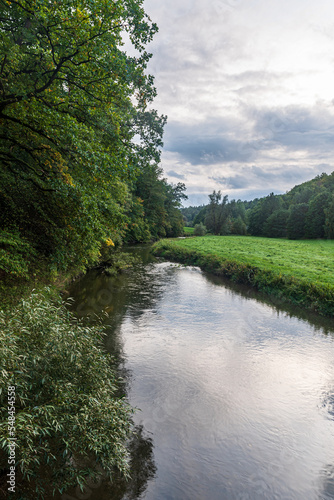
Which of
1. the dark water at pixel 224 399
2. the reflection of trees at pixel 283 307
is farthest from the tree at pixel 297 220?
the dark water at pixel 224 399

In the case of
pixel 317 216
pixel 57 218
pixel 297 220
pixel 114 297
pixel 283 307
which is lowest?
pixel 114 297

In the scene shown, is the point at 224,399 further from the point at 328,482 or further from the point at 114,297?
the point at 114,297

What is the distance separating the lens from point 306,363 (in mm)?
9977

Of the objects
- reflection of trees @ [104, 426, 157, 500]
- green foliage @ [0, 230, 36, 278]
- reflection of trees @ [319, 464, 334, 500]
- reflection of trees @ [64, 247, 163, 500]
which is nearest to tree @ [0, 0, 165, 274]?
green foliage @ [0, 230, 36, 278]

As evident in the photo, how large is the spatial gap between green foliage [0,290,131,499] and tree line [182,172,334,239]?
59839mm

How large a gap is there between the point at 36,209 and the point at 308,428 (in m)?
10.7

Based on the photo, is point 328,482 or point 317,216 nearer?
point 328,482

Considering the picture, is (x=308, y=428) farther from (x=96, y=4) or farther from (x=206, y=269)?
(x=206, y=269)

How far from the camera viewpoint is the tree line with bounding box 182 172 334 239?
5928cm

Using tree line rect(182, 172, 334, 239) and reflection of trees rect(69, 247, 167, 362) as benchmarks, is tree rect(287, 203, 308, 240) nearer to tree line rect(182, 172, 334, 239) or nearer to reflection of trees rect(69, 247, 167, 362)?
tree line rect(182, 172, 334, 239)

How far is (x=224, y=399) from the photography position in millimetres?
7648

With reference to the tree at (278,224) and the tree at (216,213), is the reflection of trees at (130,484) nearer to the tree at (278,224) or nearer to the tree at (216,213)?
the tree at (278,224)

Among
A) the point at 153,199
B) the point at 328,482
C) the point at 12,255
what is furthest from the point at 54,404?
the point at 153,199

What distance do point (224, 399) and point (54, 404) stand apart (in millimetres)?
5382
